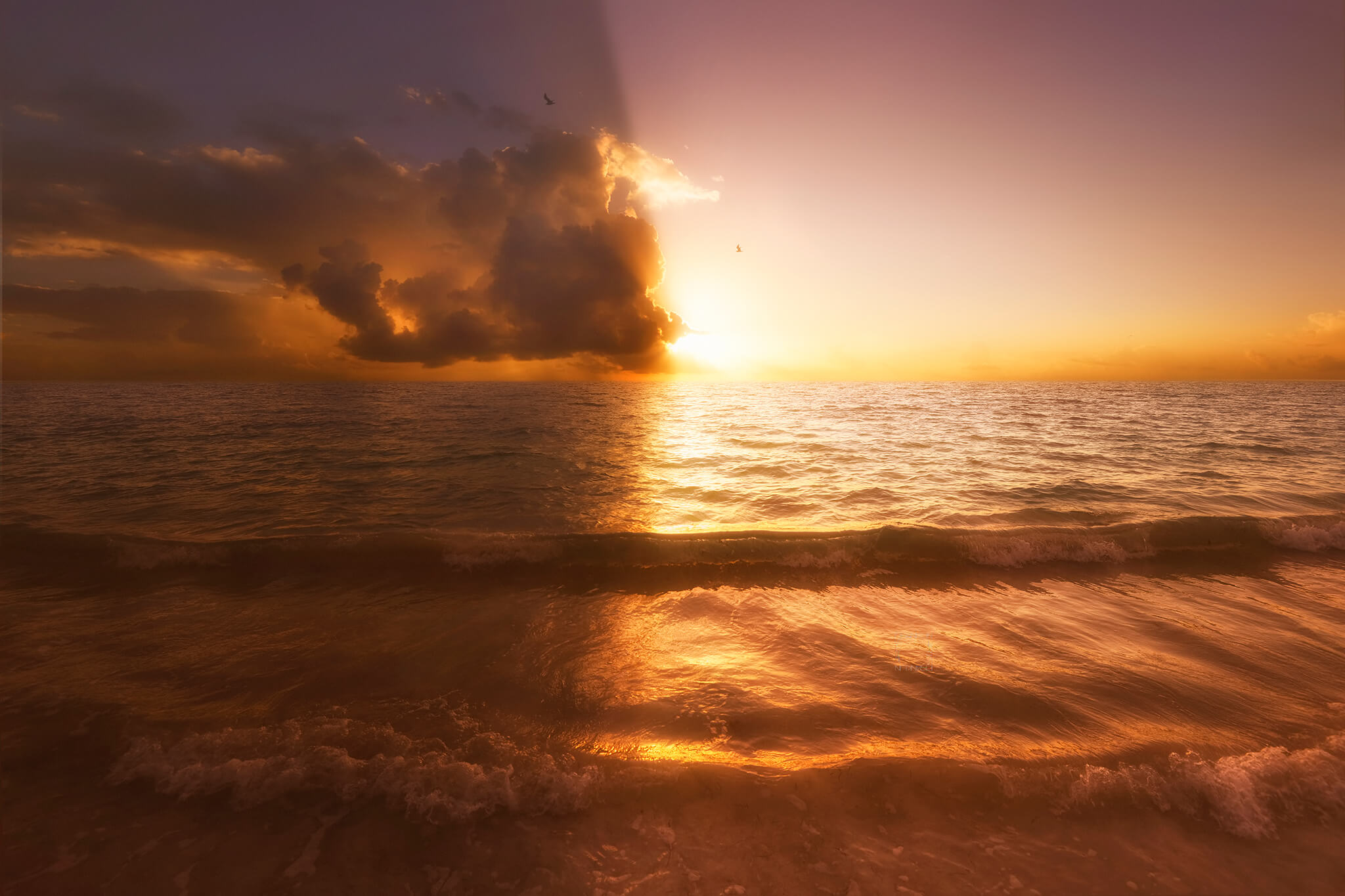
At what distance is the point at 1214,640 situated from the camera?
703cm

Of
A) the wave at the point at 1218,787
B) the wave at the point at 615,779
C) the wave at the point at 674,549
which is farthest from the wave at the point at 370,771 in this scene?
the wave at the point at 674,549

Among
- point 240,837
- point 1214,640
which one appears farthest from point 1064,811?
point 240,837

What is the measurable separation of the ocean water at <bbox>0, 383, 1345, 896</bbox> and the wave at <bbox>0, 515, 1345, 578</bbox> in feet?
0.26

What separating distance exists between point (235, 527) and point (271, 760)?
10.0 metres

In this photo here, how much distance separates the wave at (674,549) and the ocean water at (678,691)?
8cm

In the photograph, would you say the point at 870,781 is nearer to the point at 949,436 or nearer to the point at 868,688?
the point at 868,688

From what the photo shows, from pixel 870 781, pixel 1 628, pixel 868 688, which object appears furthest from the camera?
pixel 1 628

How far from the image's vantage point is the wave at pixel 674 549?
10.3 metres

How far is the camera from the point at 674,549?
424 inches

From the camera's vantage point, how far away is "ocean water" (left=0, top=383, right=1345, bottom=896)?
3855 millimetres

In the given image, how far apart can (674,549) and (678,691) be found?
4.88m

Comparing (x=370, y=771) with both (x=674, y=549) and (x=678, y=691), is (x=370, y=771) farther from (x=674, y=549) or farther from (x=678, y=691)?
(x=674, y=549)

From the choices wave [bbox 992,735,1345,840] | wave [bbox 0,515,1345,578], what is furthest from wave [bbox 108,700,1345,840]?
wave [bbox 0,515,1345,578]

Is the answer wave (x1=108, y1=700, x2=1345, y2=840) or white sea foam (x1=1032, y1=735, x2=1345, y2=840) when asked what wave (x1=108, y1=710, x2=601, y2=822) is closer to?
wave (x1=108, y1=700, x2=1345, y2=840)
